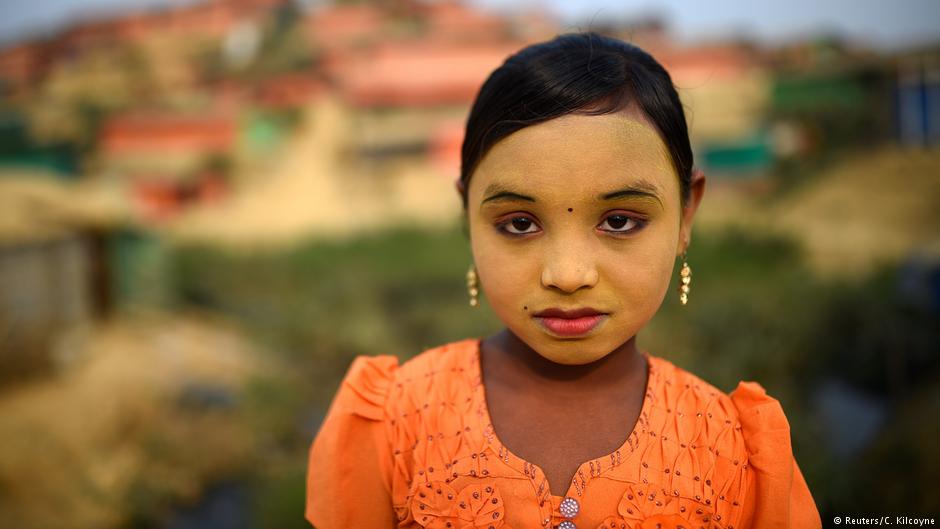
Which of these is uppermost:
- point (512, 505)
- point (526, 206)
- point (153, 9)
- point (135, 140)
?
point (153, 9)

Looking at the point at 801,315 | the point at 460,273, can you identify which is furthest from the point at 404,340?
the point at 801,315

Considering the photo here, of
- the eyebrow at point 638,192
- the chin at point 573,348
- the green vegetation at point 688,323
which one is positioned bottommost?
the green vegetation at point 688,323

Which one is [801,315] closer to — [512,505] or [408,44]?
[512,505]

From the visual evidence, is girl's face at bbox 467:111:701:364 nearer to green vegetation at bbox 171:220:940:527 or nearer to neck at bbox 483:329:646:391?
neck at bbox 483:329:646:391

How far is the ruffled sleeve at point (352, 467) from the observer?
146 cm

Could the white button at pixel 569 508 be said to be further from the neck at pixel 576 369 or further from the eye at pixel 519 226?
the eye at pixel 519 226

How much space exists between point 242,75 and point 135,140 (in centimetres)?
168

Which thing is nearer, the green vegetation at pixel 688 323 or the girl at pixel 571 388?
the girl at pixel 571 388

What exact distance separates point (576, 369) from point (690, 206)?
450 millimetres

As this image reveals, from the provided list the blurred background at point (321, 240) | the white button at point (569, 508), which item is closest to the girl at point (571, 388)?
the white button at point (569, 508)

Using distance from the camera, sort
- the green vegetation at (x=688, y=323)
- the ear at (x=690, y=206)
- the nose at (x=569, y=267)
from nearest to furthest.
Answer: the nose at (x=569, y=267)
the ear at (x=690, y=206)
the green vegetation at (x=688, y=323)

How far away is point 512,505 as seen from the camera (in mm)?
1354

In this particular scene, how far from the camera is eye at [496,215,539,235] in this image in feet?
4.49

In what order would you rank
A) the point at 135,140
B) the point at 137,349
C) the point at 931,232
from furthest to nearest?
the point at 135,140 < the point at 931,232 < the point at 137,349
